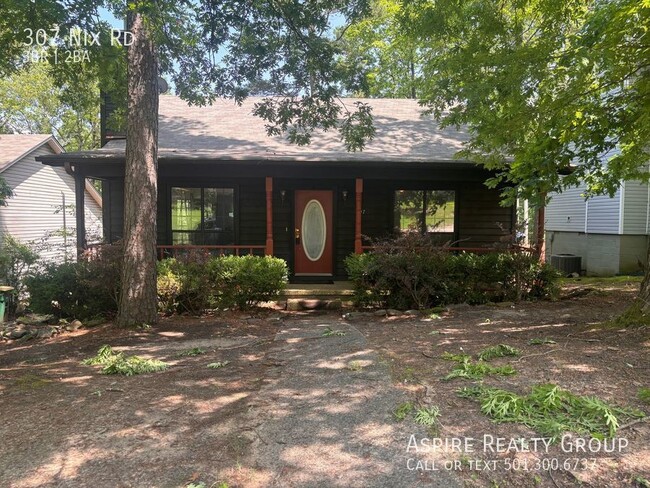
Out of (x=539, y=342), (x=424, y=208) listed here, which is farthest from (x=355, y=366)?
(x=424, y=208)

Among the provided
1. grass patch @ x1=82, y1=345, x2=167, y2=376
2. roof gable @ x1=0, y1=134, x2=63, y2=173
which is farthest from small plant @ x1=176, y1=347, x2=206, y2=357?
roof gable @ x1=0, y1=134, x2=63, y2=173

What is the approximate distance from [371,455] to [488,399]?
1110mm

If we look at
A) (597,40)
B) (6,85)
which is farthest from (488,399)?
(6,85)

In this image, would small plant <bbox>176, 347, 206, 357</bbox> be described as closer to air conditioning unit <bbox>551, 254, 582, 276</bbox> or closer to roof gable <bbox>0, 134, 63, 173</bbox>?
roof gable <bbox>0, 134, 63, 173</bbox>

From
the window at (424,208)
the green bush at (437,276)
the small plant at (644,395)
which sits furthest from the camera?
the window at (424,208)

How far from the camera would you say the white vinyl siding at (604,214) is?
14.9 m

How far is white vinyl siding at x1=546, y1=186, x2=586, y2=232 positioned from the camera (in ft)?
56.8

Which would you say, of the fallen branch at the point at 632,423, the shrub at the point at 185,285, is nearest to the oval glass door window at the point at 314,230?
the shrub at the point at 185,285

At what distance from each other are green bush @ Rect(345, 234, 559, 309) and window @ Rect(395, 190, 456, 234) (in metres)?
2.37

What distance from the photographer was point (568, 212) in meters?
18.3

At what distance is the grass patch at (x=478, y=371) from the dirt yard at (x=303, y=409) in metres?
0.08

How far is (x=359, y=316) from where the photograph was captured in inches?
317

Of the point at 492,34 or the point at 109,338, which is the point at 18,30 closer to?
the point at 109,338

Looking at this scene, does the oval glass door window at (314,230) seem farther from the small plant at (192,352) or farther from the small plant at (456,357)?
the small plant at (456,357)
